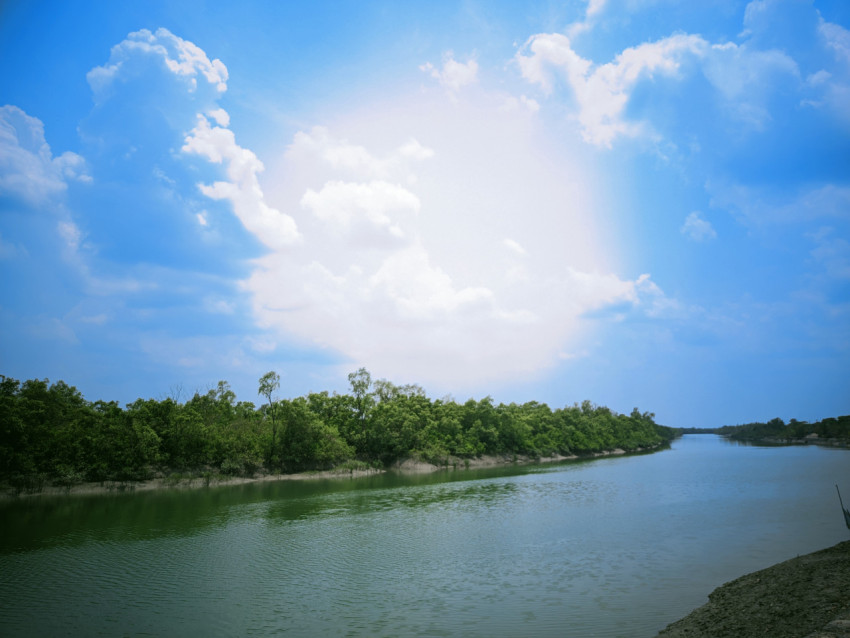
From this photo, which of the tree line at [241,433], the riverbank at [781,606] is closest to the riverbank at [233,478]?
the tree line at [241,433]

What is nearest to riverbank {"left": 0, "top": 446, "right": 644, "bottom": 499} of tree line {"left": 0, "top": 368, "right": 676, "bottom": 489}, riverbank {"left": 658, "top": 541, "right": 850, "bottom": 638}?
tree line {"left": 0, "top": 368, "right": 676, "bottom": 489}

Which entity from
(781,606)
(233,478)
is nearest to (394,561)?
(781,606)

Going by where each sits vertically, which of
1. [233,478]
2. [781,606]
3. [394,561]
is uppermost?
[781,606]

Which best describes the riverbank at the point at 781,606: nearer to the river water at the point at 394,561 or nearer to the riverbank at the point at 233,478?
the river water at the point at 394,561

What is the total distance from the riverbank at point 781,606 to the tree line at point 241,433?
5760cm

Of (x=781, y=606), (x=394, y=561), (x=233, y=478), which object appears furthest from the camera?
(x=233, y=478)

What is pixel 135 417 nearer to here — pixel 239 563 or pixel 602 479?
pixel 239 563

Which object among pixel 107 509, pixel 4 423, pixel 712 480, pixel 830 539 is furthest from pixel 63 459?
pixel 712 480

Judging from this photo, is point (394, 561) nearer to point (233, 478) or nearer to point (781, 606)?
point (781, 606)

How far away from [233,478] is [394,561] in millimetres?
47873

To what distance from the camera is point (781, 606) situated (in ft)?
44.0

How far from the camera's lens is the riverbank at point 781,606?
11.8m

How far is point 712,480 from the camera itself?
5428 cm

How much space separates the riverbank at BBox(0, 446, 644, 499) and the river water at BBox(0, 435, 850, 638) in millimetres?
6279
